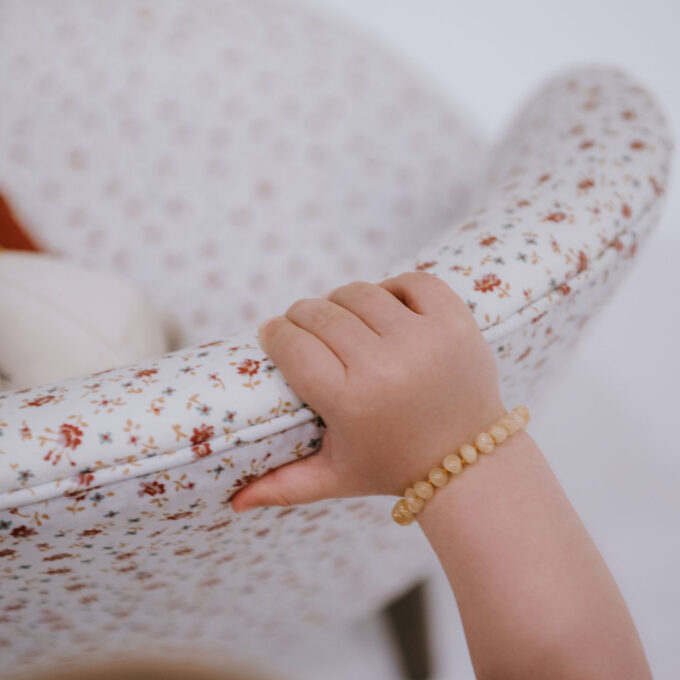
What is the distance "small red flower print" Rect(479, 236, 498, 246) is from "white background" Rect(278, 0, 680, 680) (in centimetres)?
19

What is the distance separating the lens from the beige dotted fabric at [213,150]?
3.57 ft

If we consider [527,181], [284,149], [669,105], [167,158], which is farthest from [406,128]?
[669,105]

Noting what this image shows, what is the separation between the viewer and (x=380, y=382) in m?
0.40

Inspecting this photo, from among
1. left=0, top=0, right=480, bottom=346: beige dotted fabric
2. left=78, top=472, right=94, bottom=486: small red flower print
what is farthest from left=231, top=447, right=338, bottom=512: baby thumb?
left=0, top=0, right=480, bottom=346: beige dotted fabric

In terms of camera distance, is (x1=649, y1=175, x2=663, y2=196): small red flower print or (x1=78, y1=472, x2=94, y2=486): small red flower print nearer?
(x1=78, y1=472, x2=94, y2=486): small red flower print

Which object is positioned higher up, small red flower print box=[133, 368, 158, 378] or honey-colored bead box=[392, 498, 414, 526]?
small red flower print box=[133, 368, 158, 378]

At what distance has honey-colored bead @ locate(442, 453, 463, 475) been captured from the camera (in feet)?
1.44

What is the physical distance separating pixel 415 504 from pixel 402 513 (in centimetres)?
2

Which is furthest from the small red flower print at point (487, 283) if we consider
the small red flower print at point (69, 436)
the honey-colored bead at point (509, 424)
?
the small red flower print at point (69, 436)

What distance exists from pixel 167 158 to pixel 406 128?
438mm

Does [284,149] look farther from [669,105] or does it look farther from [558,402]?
[669,105]

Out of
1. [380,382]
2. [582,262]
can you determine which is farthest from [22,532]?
[582,262]

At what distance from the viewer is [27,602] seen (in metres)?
0.52

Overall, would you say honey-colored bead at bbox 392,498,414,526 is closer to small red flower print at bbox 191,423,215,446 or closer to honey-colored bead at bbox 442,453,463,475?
honey-colored bead at bbox 442,453,463,475
